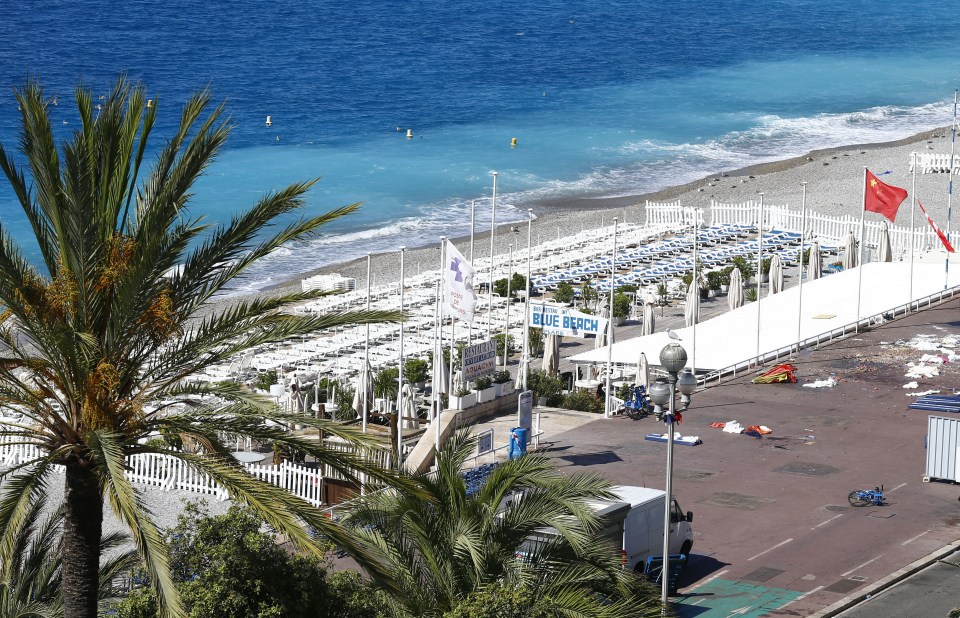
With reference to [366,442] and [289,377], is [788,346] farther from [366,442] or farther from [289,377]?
[366,442]

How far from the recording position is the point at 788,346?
3728cm

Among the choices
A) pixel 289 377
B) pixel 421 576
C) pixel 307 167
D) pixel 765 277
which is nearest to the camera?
pixel 421 576

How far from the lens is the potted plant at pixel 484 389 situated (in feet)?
105

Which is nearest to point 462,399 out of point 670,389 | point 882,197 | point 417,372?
point 417,372

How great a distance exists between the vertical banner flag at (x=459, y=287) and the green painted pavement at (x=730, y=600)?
8575 millimetres

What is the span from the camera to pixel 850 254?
152 ft

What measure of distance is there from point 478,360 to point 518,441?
12.6ft

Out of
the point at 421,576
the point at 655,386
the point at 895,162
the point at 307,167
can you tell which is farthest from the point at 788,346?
the point at 307,167

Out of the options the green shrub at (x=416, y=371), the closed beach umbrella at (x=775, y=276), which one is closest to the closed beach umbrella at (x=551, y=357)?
the green shrub at (x=416, y=371)

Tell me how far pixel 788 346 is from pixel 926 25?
136253 millimetres

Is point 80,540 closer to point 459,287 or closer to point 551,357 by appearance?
point 459,287


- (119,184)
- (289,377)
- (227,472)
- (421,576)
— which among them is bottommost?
(289,377)

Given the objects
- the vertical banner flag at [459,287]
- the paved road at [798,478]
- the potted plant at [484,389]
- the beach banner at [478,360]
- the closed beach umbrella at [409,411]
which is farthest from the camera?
the potted plant at [484,389]

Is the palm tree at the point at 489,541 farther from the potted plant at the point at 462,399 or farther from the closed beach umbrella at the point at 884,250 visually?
the closed beach umbrella at the point at 884,250
